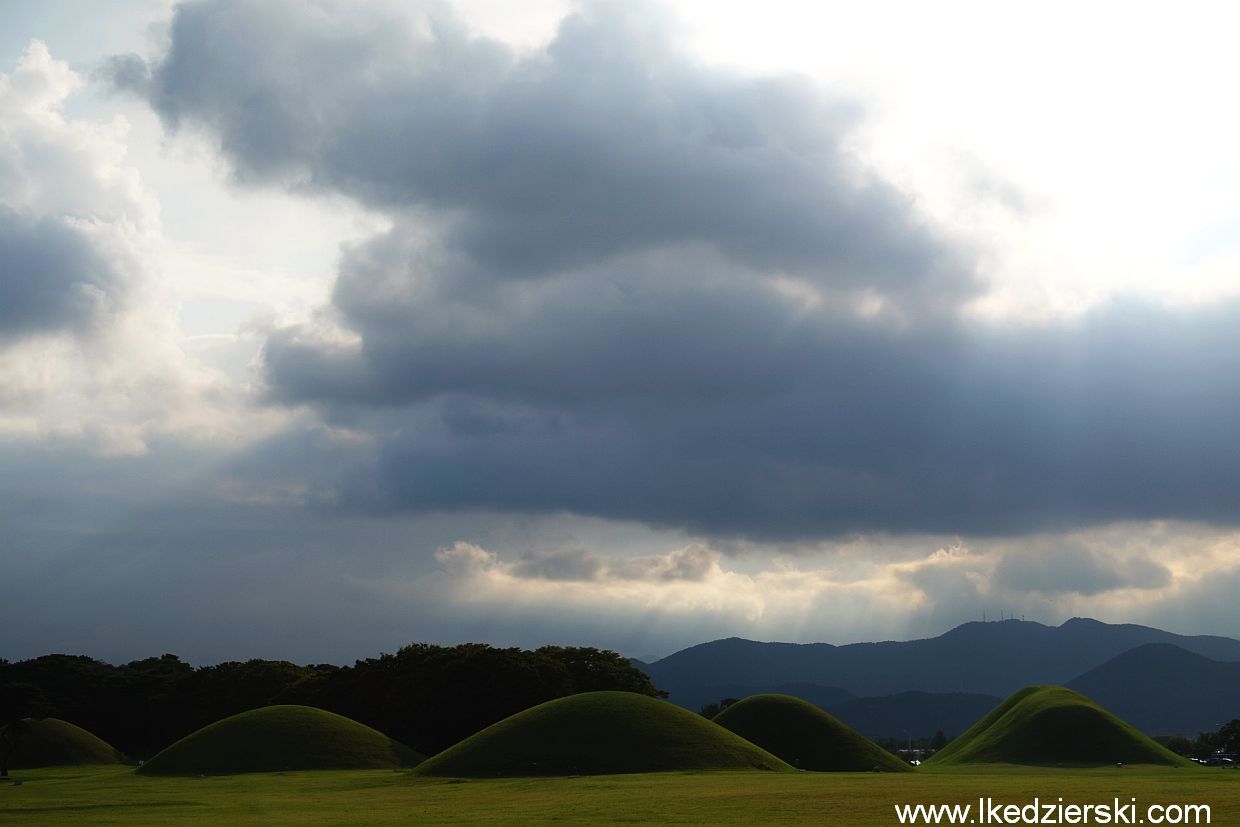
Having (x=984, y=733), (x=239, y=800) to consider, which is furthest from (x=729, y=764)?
(x=984, y=733)

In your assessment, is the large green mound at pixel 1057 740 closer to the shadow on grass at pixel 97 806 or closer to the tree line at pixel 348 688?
→ the tree line at pixel 348 688

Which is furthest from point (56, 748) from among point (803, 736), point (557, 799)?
point (557, 799)

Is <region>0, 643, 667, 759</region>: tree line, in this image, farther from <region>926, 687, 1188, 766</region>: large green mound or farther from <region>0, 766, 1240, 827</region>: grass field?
<region>926, 687, 1188, 766</region>: large green mound

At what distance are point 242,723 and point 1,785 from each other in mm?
23792

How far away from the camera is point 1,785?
281 ft

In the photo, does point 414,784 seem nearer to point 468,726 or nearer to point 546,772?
point 546,772

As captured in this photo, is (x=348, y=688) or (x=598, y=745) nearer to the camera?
(x=598, y=745)

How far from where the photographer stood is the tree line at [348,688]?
124750mm

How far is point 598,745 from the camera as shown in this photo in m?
90.1

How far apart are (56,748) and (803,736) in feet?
274

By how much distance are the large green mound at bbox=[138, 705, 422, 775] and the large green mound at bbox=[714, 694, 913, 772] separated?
35639 mm

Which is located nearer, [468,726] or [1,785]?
[1,785]

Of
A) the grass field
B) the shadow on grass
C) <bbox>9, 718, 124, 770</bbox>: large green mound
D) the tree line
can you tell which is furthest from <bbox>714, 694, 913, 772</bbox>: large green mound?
<bbox>9, 718, 124, 770</bbox>: large green mound

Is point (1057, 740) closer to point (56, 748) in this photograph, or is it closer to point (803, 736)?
point (803, 736)
